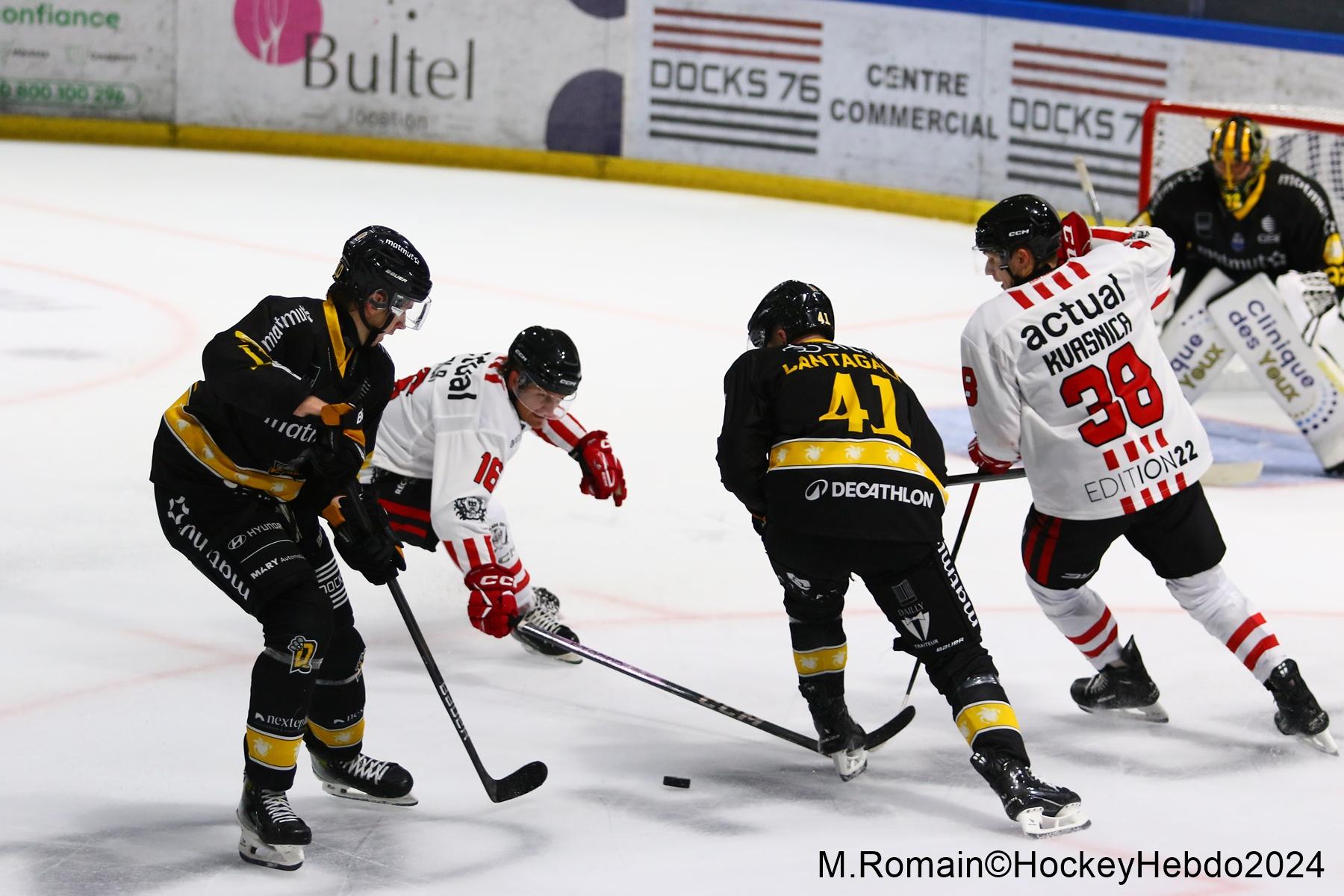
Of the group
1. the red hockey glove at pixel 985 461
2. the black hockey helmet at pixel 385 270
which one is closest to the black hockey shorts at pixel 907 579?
the red hockey glove at pixel 985 461

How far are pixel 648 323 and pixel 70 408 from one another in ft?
8.96

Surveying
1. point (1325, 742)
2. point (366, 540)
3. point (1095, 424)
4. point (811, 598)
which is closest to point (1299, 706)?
point (1325, 742)

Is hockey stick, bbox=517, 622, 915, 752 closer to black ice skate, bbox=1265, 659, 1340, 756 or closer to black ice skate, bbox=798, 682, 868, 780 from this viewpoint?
black ice skate, bbox=798, 682, 868, 780

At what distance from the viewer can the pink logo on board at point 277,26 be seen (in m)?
12.1

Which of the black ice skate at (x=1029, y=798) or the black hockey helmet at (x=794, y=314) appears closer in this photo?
the black ice skate at (x=1029, y=798)

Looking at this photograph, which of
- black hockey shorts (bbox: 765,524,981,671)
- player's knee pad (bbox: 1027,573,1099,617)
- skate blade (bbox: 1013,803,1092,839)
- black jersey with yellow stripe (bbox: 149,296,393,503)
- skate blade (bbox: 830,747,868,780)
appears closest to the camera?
black jersey with yellow stripe (bbox: 149,296,393,503)

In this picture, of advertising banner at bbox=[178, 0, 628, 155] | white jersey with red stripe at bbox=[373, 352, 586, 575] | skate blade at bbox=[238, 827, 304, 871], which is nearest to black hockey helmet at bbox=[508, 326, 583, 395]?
white jersey with red stripe at bbox=[373, 352, 586, 575]

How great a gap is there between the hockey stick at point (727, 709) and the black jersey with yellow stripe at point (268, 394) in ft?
2.66

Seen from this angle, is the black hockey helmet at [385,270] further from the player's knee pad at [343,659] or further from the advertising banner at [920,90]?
the advertising banner at [920,90]

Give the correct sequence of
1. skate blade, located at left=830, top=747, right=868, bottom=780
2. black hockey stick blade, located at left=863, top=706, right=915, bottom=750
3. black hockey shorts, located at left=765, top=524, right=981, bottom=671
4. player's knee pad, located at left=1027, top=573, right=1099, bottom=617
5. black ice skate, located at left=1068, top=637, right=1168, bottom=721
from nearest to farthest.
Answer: black hockey shorts, located at left=765, top=524, right=981, bottom=671, skate blade, located at left=830, top=747, right=868, bottom=780, black hockey stick blade, located at left=863, top=706, right=915, bottom=750, player's knee pad, located at left=1027, top=573, right=1099, bottom=617, black ice skate, located at left=1068, top=637, right=1168, bottom=721

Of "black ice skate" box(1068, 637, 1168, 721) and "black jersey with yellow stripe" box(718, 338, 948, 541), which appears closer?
"black jersey with yellow stripe" box(718, 338, 948, 541)

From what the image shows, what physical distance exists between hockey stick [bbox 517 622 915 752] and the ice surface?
0.05 m

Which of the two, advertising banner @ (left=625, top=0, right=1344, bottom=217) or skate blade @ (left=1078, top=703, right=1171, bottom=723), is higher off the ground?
advertising banner @ (left=625, top=0, right=1344, bottom=217)

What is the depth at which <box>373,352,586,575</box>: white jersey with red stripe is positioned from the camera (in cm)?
416
